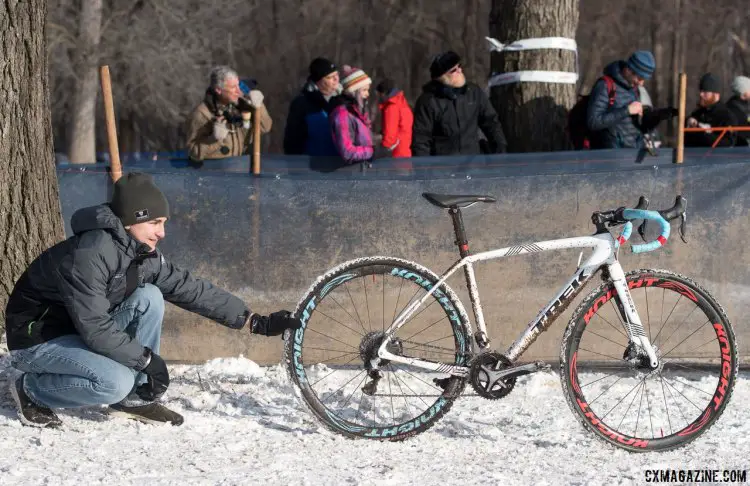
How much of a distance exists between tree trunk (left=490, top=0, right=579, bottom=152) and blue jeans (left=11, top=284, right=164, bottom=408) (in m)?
4.06

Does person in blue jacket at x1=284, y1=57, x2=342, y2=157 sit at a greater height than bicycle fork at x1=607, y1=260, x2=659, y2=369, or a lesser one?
greater

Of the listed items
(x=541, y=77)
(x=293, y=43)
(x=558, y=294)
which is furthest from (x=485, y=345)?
(x=293, y=43)

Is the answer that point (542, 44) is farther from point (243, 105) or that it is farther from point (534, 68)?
point (243, 105)

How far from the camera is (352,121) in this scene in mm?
7902

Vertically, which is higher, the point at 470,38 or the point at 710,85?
the point at 470,38

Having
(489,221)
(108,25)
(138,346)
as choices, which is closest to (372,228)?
(489,221)

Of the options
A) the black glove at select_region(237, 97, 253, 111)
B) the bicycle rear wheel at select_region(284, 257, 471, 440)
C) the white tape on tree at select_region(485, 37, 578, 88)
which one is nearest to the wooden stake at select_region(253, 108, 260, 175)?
the black glove at select_region(237, 97, 253, 111)

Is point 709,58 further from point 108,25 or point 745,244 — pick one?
point 745,244

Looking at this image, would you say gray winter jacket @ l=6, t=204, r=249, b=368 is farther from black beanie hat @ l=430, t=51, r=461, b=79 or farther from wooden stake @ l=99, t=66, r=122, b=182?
black beanie hat @ l=430, t=51, r=461, b=79

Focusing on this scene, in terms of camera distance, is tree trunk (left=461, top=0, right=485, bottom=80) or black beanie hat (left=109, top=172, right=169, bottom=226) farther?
tree trunk (left=461, top=0, right=485, bottom=80)

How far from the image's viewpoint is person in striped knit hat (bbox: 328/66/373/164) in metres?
7.73

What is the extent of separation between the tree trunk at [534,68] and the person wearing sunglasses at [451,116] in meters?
0.43

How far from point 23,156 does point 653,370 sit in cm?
388

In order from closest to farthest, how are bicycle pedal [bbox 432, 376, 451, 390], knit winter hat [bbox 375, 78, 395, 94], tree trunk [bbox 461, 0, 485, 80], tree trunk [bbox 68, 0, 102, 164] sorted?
bicycle pedal [bbox 432, 376, 451, 390] → knit winter hat [bbox 375, 78, 395, 94] → tree trunk [bbox 68, 0, 102, 164] → tree trunk [bbox 461, 0, 485, 80]
